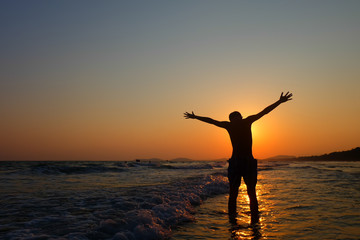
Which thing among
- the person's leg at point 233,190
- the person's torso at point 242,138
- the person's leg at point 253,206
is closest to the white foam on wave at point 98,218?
the person's leg at point 233,190

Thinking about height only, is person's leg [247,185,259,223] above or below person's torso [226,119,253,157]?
below

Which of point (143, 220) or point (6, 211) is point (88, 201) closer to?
point (6, 211)

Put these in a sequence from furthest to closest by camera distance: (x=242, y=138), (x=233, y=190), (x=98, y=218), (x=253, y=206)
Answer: (x=233, y=190) → (x=242, y=138) → (x=253, y=206) → (x=98, y=218)

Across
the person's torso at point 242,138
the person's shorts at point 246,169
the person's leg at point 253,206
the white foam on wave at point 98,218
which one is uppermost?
the person's torso at point 242,138

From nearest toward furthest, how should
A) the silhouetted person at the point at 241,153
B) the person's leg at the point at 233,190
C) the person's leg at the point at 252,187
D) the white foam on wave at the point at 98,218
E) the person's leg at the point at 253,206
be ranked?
the white foam on wave at the point at 98,218 < the person's leg at the point at 253,206 < the person's leg at the point at 252,187 < the silhouetted person at the point at 241,153 < the person's leg at the point at 233,190

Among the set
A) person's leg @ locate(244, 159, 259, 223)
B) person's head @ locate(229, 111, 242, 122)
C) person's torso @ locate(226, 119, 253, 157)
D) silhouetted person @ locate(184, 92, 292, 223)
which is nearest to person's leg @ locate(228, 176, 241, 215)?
silhouetted person @ locate(184, 92, 292, 223)

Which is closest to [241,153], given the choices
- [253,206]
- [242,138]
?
[242,138]

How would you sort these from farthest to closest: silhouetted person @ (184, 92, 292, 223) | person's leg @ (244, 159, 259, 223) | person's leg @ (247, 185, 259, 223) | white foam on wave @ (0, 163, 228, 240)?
silhouetted person @ (184, 92, 292, 223) < person's leg @ (244, 159, 259, 223) < person's leg @ (247, 185, 259, 223) < white foam on wave @ (0, 163, 228, 240)

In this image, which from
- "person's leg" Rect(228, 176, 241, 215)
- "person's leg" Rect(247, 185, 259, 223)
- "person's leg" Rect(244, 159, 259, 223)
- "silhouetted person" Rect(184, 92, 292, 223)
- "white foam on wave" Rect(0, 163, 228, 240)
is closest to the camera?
"white foam on wave" Rect(0, 163, 228, 240)

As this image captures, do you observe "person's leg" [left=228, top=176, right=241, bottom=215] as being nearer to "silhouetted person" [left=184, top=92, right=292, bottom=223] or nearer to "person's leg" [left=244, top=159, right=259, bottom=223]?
"silhouetted person" [left=184, top=92, right=292, bottom=223]

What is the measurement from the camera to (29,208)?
284 inches

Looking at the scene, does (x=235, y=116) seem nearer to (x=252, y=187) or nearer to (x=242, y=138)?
(x=242, y=138)

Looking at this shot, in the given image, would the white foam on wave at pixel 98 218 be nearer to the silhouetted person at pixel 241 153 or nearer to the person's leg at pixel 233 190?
the person's leg at pixel 233 190

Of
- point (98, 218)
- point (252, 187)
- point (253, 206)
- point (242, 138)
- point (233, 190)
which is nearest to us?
point (98, 218)
